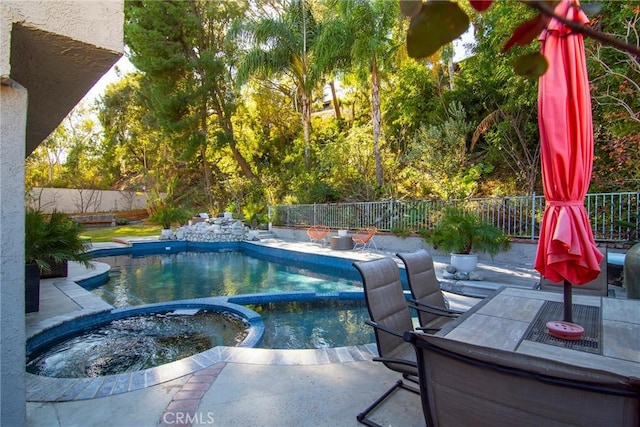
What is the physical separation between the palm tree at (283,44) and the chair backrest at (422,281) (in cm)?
1248

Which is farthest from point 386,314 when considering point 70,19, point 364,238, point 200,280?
point 364,238

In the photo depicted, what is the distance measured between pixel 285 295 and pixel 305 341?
1.62 metres

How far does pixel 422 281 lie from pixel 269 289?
483 centimetres

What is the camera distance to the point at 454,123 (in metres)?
10.5

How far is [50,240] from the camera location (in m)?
5.73

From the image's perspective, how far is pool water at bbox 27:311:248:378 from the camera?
3.82 meters

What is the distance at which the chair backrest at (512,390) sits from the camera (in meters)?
0.95

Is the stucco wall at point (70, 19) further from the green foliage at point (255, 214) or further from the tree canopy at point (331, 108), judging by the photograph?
the green foliage at point (255, 214)

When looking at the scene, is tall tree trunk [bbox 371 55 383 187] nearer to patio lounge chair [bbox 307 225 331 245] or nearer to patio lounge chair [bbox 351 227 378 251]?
patio lounge chair [bbox 351 227 378 251]

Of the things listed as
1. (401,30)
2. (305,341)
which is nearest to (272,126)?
(401,30)

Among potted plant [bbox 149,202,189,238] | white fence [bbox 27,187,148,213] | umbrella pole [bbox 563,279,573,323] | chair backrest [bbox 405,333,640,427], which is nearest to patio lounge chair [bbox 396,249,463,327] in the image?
umbrella pole [bbox 563,279,573,323]

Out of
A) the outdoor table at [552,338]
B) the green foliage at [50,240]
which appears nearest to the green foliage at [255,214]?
the green foliage at [50,240]

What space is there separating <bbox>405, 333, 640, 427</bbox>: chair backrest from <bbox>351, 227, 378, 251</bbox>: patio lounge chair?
8.71m

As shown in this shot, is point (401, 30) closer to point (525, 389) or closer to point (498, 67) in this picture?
point (498, 67)
